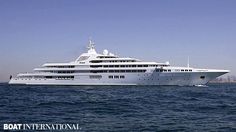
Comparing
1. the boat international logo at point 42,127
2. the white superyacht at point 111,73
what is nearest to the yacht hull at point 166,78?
the white superyacht at point 111,73

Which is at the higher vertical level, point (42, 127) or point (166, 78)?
point (42, 127)

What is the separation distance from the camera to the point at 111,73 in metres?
74.9

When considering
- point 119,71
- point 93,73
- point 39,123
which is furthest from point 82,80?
point 39,123

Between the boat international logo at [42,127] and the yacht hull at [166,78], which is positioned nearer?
the boat international logo at [42,127]

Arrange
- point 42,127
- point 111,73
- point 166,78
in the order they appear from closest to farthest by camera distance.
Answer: point 42,127, point 166,78, point 111,73

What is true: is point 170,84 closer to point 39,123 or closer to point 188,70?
point 188,70

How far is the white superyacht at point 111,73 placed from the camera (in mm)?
71125

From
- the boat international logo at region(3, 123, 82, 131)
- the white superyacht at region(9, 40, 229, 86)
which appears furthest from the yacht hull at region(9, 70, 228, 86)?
the boat international logo at region(3, 123, 82, 131)

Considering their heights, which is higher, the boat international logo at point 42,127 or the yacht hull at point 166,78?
the boat international logo at point 42,127

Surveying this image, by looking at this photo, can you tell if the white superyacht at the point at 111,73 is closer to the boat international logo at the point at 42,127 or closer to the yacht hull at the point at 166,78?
the yacht hull at the point at 166,78

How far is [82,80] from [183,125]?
6397 centimetres

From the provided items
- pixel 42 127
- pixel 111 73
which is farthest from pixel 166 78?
pixel 42 127

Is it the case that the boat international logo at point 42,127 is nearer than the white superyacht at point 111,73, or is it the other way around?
the boat international logo at point 42,127

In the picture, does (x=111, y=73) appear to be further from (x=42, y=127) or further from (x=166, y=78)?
(x=42, y=127)
